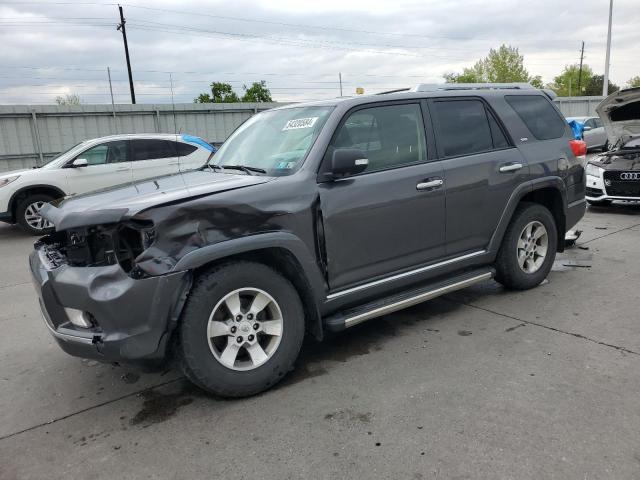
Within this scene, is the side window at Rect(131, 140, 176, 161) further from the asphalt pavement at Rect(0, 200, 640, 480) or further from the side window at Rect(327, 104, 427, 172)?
the side window at Rect(327, 104, 427, 172)

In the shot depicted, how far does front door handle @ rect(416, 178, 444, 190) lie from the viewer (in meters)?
3.94

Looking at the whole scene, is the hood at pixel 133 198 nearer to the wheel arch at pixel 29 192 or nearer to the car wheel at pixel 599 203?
the wheel arch at pixel 29 192

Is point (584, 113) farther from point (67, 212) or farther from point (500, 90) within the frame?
point (67, 212)

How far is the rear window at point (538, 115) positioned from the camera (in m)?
4.87

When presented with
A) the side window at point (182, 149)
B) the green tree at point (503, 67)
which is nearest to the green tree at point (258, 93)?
the green tree at point (503, 67)

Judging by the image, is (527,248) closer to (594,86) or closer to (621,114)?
(621,114)

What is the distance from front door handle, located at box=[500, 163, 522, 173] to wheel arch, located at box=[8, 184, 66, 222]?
840 cm

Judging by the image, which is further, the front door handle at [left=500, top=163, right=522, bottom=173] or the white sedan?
the white sedan

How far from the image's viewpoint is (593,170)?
9.23 metres

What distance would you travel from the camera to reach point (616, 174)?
28.8 feet

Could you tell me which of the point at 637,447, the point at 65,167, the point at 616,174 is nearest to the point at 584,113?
the point at 616,174

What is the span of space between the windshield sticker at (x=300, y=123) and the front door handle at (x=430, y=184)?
3.01 ft

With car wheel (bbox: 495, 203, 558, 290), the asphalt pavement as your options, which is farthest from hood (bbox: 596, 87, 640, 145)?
the asphalt pavement

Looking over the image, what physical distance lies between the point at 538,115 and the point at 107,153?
8283mm
